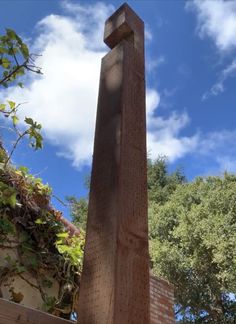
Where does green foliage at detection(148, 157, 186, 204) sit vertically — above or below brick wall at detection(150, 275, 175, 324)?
above

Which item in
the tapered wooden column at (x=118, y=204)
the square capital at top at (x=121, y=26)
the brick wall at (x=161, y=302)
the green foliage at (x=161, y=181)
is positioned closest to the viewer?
the tapered wooden column at (x=118, y=204)

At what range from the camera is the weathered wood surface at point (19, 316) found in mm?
821

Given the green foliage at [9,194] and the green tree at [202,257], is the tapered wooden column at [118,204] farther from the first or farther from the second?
the green tree at [202,257]

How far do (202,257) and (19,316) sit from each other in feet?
41.1

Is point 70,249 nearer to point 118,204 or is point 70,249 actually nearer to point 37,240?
point 37,240

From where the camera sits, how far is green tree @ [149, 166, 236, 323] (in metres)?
12.2

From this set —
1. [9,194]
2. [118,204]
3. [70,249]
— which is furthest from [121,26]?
[70,249]

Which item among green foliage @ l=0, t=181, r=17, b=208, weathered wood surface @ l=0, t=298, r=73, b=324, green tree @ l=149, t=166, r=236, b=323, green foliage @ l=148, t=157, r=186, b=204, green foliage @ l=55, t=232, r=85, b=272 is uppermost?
green foliage @ l=148, t=157, r=186, b=204

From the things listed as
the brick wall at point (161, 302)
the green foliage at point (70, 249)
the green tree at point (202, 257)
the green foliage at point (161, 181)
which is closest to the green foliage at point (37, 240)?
the green foliage at point (70, 249)

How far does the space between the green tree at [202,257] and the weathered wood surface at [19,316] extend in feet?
38.1

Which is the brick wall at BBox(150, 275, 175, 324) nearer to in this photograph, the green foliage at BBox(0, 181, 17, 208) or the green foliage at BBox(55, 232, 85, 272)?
the green foliage at BBox(55, 232, 85, 272)

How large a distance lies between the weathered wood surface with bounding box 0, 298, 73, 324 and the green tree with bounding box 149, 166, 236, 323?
11606 mm

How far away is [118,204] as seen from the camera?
1.06 meters

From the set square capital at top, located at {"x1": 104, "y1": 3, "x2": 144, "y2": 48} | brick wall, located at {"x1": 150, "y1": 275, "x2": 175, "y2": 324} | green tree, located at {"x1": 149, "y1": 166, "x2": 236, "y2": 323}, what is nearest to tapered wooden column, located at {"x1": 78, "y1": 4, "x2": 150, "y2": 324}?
square capital at top, located at {"x1": 104, "y1": 3, "x2": 144, "y2": 48}
